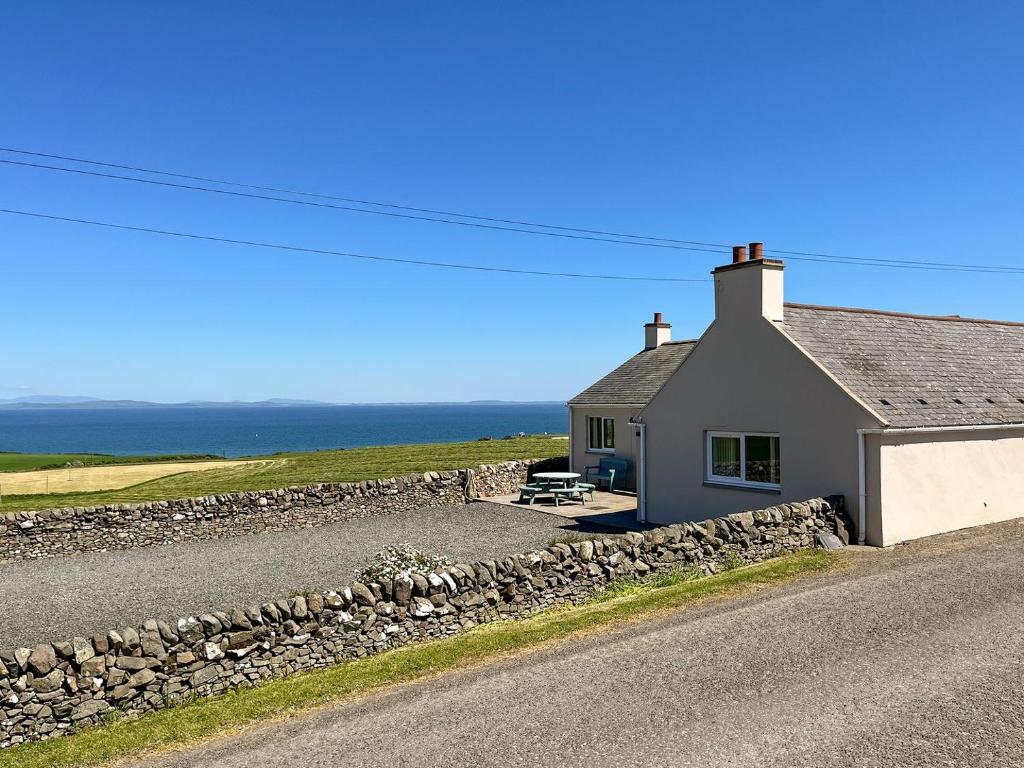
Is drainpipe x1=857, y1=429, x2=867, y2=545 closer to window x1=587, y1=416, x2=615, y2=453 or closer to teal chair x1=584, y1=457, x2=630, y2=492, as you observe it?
teal chair x1=584, y1=457, x2=630, y2=492

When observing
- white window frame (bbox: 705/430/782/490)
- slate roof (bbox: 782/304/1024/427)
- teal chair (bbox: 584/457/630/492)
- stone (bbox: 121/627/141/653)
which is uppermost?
slate roof (bbox: 782/304/1024/427)

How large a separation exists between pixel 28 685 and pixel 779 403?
45.2 ft

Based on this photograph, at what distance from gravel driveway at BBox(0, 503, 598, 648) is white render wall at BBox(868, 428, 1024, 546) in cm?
747

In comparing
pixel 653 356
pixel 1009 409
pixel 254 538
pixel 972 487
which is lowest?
pixel 254 538

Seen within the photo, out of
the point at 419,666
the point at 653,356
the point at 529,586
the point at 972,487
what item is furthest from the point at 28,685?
the point at 653,356

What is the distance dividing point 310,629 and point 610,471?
702 inches

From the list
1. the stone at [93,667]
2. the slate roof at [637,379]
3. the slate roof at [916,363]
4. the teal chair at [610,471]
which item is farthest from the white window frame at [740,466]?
→ the stone at [93,667]

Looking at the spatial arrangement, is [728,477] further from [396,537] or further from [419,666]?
[419,666]

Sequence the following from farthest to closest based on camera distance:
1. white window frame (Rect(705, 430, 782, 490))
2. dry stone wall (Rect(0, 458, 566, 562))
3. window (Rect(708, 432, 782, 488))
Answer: dry stone wall (Rect(0, 458, 566, 562)), window (Rect(708, 432, 782, 488)), white window frame (Rect(705, 430, 782, 490))

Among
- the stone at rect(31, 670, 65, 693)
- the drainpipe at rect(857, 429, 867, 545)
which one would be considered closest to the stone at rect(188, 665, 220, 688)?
the stone at rect(31, 670, 65, 693)

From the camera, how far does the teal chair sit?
85.0 ft

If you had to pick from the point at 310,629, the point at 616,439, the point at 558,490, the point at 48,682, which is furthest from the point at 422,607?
the point at 616,439

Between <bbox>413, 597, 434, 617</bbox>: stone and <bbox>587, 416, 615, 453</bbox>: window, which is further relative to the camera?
<bbox>587, 416, 615, 453</bbox>: window

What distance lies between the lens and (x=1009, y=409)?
1639 cm
